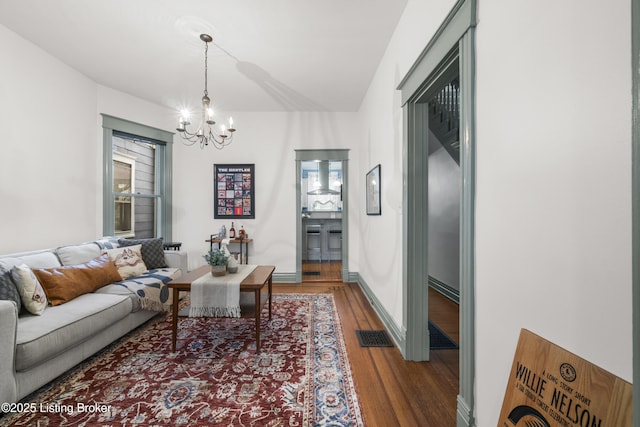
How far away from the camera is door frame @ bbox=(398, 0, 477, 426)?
1.41m

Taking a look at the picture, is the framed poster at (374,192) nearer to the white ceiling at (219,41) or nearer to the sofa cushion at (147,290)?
the white ceiling at (219,41)

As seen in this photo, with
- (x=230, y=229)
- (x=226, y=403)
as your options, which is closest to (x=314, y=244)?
(x=230, y=229)

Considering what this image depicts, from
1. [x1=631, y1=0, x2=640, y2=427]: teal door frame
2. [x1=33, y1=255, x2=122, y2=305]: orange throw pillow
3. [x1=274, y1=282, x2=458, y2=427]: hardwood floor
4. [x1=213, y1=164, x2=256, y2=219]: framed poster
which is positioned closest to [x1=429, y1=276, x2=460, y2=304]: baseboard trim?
[x1=274, y1=282, x2=458, y2=427]: hardwood floor

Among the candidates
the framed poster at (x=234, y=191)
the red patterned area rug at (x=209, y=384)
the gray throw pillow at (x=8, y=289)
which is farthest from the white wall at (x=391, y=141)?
the gray throw pillow at (x=8, y=289)

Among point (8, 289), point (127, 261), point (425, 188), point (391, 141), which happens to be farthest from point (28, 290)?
point (391, 141)

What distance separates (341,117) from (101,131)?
3.63 metres

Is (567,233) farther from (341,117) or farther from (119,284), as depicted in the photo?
(341,117)

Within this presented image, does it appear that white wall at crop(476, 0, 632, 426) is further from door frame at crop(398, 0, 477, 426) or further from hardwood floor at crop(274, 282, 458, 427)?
hardwood floor at crop(274, 282, 458, 427)

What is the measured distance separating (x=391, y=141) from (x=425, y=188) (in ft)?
2.47

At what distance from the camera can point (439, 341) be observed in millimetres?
2658

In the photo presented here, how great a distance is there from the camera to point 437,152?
439cm

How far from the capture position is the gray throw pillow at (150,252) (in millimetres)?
3510

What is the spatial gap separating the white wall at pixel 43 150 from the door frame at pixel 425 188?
12.6ft

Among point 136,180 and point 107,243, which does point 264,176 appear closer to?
point 136,180
